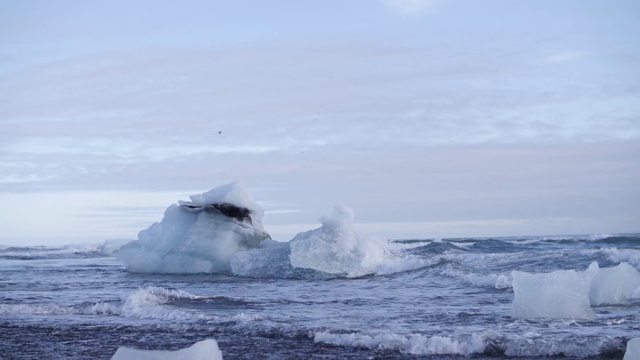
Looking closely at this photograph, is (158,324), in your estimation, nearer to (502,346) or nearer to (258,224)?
(502,346)

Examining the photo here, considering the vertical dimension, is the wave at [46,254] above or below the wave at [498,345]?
below

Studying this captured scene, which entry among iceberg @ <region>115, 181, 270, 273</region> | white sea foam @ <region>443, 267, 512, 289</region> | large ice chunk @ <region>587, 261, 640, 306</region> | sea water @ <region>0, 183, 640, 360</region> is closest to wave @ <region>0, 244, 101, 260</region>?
sea water @ <region>0, 183, 640, 360</region>

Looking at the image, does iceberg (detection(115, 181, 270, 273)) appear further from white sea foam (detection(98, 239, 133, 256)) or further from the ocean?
white sea foam (detection(98, 239, 133, 256))

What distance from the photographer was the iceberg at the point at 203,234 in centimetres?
1803

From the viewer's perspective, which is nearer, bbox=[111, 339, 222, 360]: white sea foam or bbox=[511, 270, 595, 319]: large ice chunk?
bbox=[111, 339, 222, 360]: white sea foam

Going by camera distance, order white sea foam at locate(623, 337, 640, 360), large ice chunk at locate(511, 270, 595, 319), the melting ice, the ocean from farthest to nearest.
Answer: the melting ice, large ice chunk at locate(511, 270, 595, 319), the ocean, white sea foam at locate(623, 337, 640, 360)

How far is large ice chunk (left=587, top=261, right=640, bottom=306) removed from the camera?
9.38 metres

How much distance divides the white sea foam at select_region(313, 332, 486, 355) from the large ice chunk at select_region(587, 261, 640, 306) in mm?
3624

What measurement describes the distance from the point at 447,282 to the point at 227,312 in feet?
17.2

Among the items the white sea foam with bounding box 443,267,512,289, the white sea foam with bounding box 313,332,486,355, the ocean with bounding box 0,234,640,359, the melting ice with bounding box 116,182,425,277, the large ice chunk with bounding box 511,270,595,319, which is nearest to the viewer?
the white sea foam with bounding box 313,332,486,355

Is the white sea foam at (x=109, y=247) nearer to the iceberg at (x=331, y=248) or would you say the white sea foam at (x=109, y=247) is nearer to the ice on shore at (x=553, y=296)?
the iceberg at (x=331, y=248)

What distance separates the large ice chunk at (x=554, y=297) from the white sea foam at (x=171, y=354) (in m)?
4.56

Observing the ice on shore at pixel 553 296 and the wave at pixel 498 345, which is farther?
the ice on shore at pixel 553 296

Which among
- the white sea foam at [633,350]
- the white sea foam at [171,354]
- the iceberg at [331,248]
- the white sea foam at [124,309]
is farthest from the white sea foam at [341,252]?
the white sea foam at [633,350]
